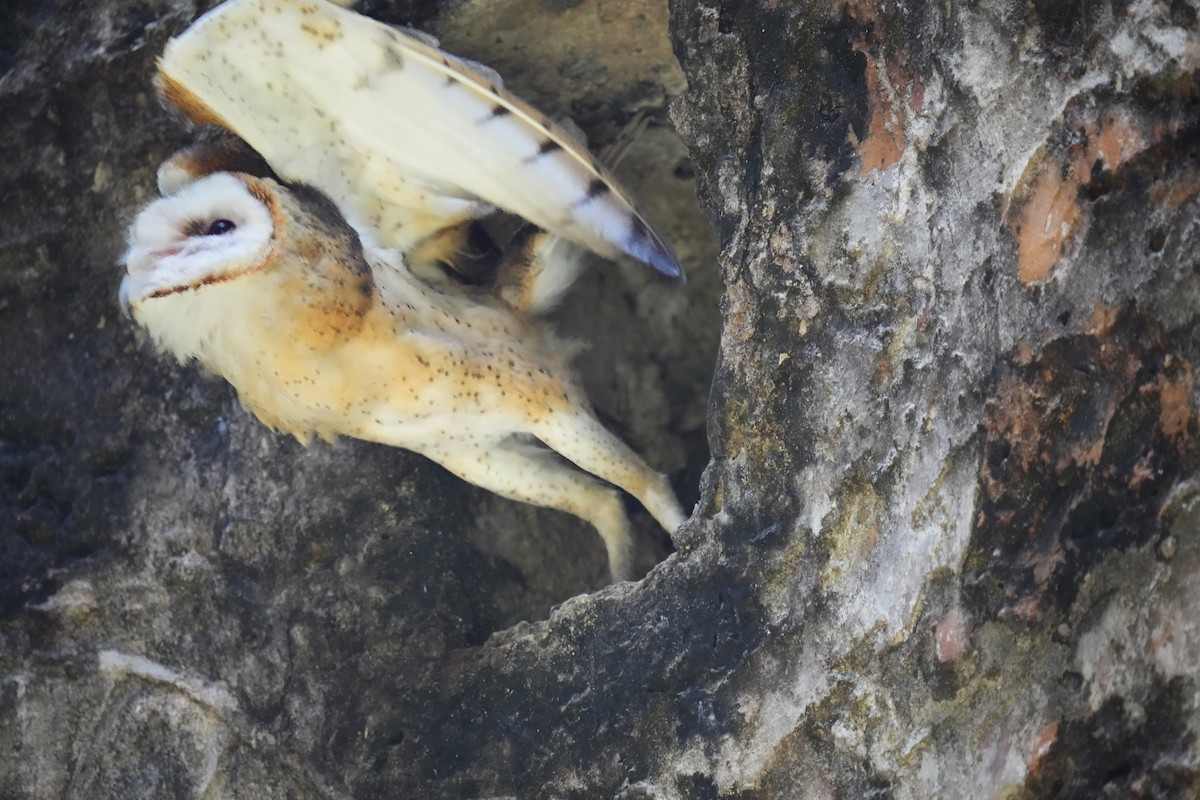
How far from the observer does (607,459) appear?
1806 mm

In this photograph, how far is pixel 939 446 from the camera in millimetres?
1345

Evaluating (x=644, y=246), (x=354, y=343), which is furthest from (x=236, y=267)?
(x=644, y=246)

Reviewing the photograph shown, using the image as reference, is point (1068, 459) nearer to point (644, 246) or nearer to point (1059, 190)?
point (1059, 190)

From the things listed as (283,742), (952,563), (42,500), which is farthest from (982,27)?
(42,500)

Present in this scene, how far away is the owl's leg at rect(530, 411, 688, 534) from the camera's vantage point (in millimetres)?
1785

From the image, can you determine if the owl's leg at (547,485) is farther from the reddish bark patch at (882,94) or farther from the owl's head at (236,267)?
the reddish bark patch at (882,94)

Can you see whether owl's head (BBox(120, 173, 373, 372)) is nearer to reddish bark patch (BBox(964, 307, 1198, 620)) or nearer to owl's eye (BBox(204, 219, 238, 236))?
owl's eye (BBox(204, 219, 238, 236))

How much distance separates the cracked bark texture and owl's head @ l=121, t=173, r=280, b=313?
1.35 ft

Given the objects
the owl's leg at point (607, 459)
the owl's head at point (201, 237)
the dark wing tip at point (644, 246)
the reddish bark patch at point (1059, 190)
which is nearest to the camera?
the reddish bark patch at point (1059, 190)

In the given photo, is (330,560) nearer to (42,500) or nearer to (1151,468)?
(42,500)

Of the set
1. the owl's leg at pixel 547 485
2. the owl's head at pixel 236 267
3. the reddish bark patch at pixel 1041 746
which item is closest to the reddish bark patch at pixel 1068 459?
the reddish bark patch at pixel 1041 746

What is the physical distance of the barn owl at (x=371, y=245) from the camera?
1.56 meters

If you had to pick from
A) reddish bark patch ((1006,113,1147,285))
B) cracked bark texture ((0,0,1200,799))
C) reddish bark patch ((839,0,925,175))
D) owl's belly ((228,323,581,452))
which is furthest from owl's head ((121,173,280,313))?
reddish bark patch ((1006,113,1147,285))

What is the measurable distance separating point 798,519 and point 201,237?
0.92 meters
